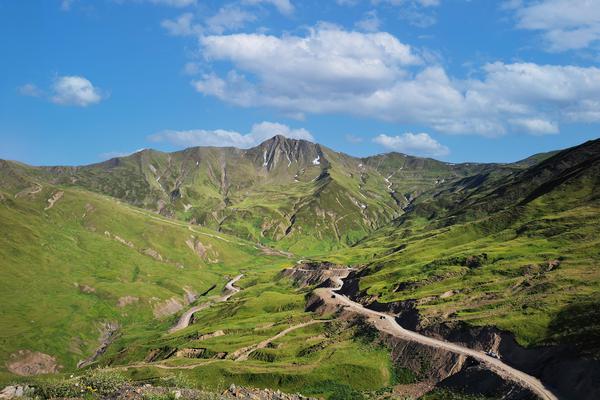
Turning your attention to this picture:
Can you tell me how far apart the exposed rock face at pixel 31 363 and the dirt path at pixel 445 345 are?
121 metres

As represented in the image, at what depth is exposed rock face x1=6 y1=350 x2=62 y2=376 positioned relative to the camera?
611 ft

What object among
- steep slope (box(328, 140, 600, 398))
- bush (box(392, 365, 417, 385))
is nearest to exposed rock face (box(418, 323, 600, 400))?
steep slope (box(328, 140, 600, 398))

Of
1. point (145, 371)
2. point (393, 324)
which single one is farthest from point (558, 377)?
point (145, 371)

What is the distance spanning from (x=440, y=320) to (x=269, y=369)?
44655 mm

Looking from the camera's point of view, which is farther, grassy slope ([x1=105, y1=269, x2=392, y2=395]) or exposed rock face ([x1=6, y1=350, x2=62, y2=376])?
exposed rock face ([x1=6, y1=350, x2=62, y2=376])

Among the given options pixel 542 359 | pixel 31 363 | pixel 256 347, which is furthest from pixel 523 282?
pixel 31 363

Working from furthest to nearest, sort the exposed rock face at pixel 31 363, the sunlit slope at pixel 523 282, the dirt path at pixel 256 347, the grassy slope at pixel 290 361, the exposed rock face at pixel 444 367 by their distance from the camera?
the exposed rock face at pixel 31 363, the dirt path at pixel 256 347, the grassy slope at pixel 290 361, the sunlit slope at pixel 523 282, the exposed rock face at pixel 444 367

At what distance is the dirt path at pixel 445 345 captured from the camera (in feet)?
249

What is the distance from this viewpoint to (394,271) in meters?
188

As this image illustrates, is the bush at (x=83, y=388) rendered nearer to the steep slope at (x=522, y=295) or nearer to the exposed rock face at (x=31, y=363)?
the steep slope at (x=522, y=295)

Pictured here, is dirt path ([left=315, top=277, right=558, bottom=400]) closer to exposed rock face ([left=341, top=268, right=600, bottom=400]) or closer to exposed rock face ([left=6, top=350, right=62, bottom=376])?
exposed rock face ([left=341, top=268, right=600, bottom=400])

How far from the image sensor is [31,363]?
192 meters

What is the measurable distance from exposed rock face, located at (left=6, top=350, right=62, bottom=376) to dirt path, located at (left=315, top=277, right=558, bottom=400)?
121 metres

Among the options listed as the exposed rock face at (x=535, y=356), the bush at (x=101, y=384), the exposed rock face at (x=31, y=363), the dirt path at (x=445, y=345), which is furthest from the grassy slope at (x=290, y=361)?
the exposed rock face at (x=31, y=363)
